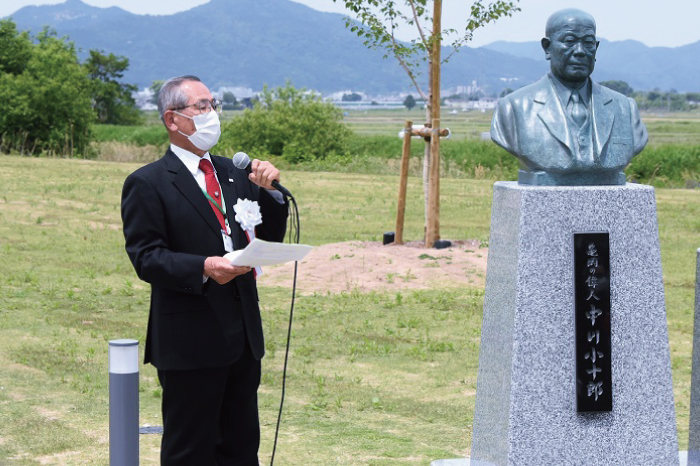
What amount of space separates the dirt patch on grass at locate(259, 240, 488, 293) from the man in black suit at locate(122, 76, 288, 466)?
7.14 m

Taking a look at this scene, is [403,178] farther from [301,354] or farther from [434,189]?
[301,354]

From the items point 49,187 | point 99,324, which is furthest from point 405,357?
point 49,187

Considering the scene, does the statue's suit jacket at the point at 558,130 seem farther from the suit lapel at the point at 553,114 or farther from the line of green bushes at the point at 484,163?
the line of green bushes at the point at 484,163

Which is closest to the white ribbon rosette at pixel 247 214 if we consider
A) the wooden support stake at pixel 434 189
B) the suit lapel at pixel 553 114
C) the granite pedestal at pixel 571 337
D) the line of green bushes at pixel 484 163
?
the granite pedestal at pixel 571 337

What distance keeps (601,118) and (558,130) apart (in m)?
0.27

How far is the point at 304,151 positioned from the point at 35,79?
28.4 ft

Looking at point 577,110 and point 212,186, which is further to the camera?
point 577,110

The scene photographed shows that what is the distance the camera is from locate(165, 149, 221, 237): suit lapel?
14.3ft

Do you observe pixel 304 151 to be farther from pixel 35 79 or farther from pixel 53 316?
pixel 53 316

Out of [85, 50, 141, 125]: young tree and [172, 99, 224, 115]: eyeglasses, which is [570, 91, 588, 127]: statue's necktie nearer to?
[172, 99, 224, 115]: eyeglasses

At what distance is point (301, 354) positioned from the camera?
9.01 metres

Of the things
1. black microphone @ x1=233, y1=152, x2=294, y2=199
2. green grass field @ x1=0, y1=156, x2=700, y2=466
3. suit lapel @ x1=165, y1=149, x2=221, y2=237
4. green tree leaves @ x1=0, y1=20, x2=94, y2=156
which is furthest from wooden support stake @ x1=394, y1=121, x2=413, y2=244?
green tree leaves @ x1=0, y1=20, x2=94, y2=156

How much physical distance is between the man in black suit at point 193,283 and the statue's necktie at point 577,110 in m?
1.95

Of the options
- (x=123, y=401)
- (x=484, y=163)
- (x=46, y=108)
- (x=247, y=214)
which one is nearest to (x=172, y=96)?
(x=247, y=214)
